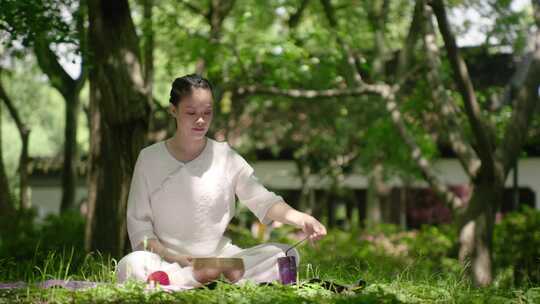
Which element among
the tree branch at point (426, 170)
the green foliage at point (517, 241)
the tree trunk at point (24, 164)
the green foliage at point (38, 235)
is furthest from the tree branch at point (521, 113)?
the tree trunk at point (24, 164)

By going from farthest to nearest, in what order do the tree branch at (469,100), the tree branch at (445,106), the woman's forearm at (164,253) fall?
1. the tree branch at (445,106)
2. the tree branch at (469,100)
3. the woman's forearm at (164,253)

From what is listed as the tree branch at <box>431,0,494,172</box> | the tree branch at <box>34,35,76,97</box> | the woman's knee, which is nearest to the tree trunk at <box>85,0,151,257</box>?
the tree branch at <box>34,35,76,97</box>

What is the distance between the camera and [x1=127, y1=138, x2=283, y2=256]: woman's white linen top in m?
6.26

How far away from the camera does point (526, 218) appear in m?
14.6

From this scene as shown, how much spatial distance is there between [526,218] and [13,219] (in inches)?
323

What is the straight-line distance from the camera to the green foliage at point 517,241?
45.9 ft

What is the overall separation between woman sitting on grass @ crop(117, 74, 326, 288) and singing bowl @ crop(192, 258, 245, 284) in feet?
0.61

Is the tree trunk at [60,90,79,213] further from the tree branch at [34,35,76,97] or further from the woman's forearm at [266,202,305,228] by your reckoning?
the woman's forearm at [266,202,305,228]

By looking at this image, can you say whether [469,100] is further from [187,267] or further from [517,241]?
[187,267]

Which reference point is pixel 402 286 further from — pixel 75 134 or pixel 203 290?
pixel 75 134

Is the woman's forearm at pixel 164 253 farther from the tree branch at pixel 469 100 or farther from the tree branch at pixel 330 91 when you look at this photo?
the tree branch at pixel 330 91

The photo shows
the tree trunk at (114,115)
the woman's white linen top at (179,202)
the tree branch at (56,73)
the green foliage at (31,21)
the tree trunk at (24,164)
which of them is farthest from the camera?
the tree trunk at (24,164)

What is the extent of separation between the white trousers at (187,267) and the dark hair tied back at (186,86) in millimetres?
1036

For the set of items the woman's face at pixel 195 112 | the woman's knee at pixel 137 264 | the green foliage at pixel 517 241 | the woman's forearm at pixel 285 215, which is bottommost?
the green foliage at pixel 517 241
